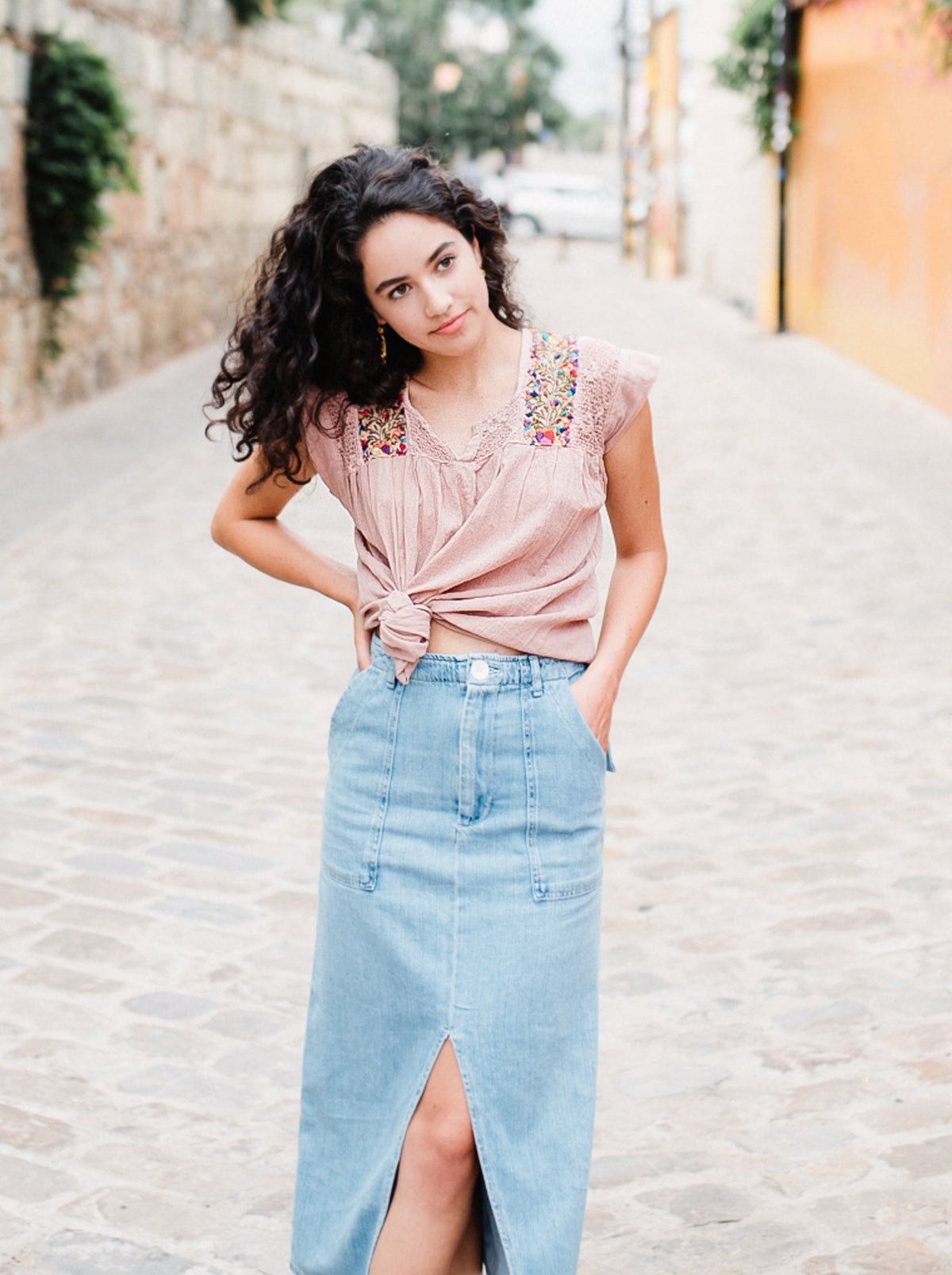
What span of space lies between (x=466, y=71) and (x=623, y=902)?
52.1m

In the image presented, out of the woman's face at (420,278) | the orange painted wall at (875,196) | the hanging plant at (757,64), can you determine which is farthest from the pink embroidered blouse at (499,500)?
the hanging plant at (757,64)

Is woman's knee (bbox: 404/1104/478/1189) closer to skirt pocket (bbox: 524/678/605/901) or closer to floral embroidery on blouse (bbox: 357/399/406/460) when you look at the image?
skirt pocket (bbox: 524/678/605/901)

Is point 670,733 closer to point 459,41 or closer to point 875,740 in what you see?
point 875,740

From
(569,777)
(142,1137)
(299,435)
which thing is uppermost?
(299,435)

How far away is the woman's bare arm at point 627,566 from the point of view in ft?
7.49

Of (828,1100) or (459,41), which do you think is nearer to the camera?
(828,1100)

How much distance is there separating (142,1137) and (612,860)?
1.82 metres

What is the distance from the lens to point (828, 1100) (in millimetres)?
3305

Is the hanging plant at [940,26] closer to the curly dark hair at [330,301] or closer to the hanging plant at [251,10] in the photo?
the hanging plant at [251,10]

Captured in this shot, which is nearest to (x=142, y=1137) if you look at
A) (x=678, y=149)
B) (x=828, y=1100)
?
(x=828, y=1100)

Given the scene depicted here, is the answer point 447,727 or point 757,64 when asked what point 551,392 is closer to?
point 447,727

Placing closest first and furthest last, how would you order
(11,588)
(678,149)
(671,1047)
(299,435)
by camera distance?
1. (299,435)
2. (671,1047)
3. (11,588)
4. (678,149)

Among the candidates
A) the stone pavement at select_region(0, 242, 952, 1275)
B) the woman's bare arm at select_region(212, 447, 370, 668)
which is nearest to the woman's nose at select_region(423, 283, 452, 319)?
the woman's bare arm at select_region(212, 447, 370, 668)

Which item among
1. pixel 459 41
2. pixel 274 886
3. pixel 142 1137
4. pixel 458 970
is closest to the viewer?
pixel 458 970
